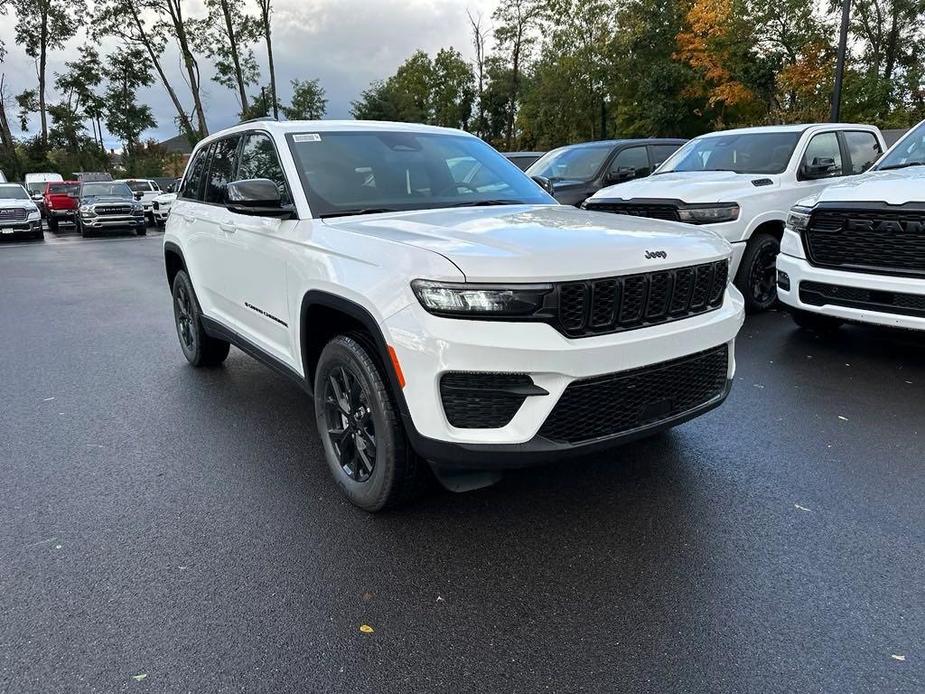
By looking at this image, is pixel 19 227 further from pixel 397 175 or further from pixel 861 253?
pixel 861 253

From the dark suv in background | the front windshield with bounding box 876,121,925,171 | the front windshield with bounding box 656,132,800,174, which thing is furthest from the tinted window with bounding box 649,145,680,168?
the front windshield with bounding box 876,121,925,171

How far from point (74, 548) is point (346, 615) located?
1.37 m

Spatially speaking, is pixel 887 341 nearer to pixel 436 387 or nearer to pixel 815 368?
pixel 815 368

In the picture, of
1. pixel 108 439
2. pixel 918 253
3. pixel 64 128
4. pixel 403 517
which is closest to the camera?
pixel 403 517

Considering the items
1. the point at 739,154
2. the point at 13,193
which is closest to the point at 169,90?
the point at 13,193

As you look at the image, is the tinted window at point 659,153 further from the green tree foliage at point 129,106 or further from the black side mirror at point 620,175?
the green tree foliage at point 129,106

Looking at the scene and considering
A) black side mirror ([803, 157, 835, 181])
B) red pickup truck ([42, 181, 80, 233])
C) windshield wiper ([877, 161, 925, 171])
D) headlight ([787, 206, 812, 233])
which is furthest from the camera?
red pickup truck ([42, 181, 80, 233])

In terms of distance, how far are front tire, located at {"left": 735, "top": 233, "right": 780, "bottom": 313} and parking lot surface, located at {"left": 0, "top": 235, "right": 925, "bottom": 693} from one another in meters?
2.35

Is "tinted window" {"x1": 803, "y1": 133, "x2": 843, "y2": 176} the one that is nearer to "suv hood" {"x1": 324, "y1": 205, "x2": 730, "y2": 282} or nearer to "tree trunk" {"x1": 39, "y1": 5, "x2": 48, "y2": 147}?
"suv hood" {"x1": 324, "y1": 205, "x2": 730, "y2": 282}

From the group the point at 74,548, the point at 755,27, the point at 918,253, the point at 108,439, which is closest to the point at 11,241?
the point at 108,439

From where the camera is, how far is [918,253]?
4.96 meters

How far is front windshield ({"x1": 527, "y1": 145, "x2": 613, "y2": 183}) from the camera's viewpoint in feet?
35.0

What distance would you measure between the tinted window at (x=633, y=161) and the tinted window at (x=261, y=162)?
7.08 meters

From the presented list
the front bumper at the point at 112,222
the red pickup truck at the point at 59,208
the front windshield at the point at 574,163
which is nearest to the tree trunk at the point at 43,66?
the red pickup truck at the point at 59,208
